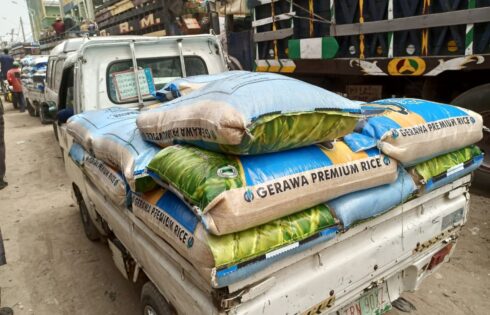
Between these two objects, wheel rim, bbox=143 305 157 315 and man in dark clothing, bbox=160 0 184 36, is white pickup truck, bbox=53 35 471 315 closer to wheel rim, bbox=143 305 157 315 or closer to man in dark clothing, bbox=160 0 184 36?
wheel rim, bbox=143 305 157 315

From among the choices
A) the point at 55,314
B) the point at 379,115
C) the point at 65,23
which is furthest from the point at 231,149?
the point at 65,23

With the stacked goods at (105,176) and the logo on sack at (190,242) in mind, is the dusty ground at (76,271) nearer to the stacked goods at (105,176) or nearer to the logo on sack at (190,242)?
the stacked goods at (105,176)

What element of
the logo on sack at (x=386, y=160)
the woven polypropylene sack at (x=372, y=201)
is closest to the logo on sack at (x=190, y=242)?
the woven polypropylene sack at (x=372, y=201)

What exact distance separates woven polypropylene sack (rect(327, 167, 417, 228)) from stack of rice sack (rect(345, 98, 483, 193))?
0.33 feet

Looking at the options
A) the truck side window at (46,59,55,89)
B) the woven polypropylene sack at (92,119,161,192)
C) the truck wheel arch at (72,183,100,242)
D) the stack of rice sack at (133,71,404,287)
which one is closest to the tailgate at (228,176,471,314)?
the stack of rice sack at (133,71,404,287)

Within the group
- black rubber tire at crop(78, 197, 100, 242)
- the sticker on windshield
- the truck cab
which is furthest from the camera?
black rubber tire at crop(78, 197, 100, 242)

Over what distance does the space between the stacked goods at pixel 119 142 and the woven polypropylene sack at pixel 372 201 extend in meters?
0.95

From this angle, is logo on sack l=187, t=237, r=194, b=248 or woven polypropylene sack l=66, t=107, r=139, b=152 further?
woven polypropylene sack l=66, t=107, r=139, b=152

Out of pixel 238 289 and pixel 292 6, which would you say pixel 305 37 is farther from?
pixel 238 289

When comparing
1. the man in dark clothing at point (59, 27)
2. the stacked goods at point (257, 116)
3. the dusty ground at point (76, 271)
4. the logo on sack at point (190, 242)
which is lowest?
the dusty ground at point (76, 271)

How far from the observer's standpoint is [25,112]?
1470 centimetres

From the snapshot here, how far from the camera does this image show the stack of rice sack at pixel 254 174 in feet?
4.66

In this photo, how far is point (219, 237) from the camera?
143 centimetres

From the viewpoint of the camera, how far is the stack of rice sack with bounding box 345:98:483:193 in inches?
76.8
